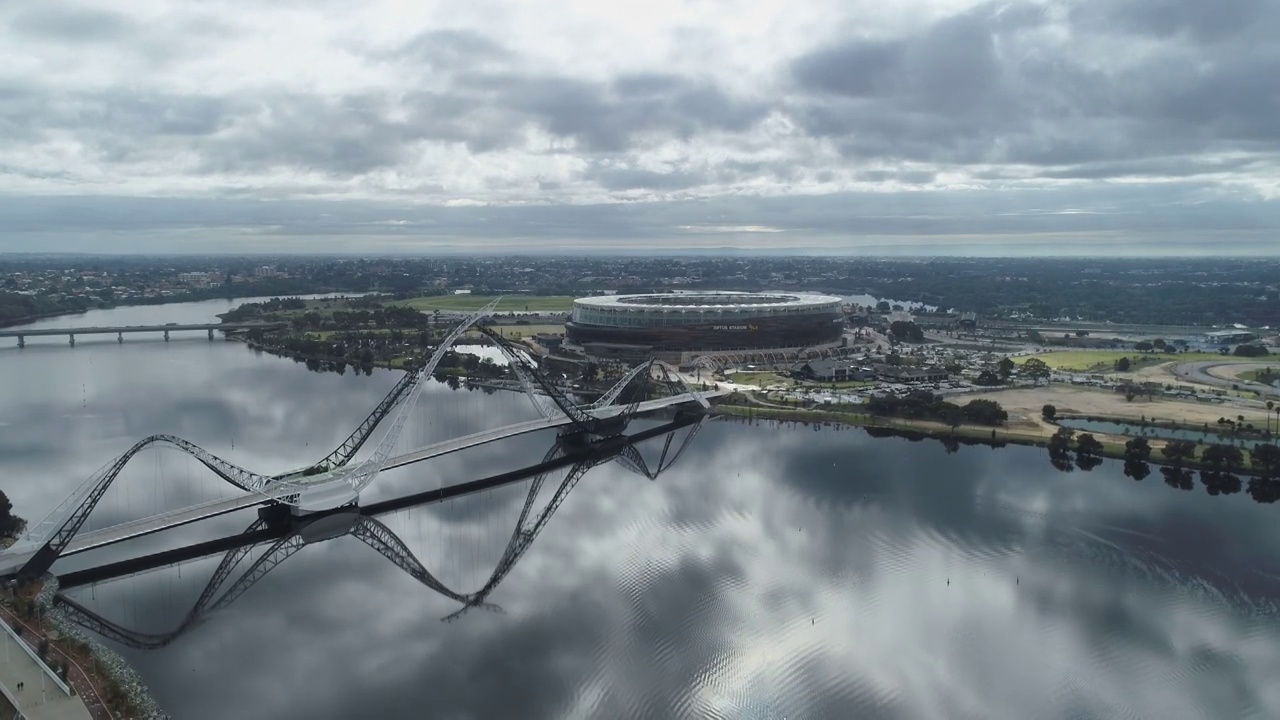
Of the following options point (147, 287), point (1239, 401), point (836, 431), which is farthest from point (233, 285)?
point (1239, 401)

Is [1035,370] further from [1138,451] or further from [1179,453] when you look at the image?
[1179,453]

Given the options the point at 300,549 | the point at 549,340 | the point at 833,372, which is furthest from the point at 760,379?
the point at 300,549

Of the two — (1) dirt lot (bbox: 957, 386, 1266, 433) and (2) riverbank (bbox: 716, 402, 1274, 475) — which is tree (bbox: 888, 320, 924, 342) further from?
(2) riverbank (bbox: 716, 402, 1274, 475)

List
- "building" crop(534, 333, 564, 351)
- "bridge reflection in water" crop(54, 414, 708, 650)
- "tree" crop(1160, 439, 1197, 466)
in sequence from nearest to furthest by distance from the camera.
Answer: "bridge reflection in water" crop(54, 414, 708, 650)
"tree" crop(1160, 439, 1197, 466)
"building" crop(534, 333, 564, 351)

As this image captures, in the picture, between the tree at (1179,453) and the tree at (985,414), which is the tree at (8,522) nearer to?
the tree at (985,414)

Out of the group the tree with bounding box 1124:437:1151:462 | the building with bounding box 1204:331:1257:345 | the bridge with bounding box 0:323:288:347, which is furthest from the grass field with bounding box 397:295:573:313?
the tree with bounding box 1124:437:1151:462
